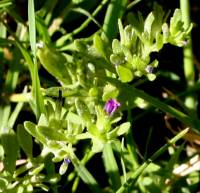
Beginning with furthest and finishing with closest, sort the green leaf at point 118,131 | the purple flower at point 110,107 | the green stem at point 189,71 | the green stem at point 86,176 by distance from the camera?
the green stem at point 189,71 → the green stem at point 86,176 → the purple flower at point 110,107 → the green leaf at point 118,131

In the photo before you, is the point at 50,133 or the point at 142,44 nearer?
the point at 50,133

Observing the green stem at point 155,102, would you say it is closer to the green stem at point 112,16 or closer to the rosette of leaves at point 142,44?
the rosette of leaves at point 142,44

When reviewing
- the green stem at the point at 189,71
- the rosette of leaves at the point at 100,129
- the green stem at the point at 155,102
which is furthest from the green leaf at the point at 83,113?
the green stem at the point at 189,71

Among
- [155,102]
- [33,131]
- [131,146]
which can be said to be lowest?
[131,146]

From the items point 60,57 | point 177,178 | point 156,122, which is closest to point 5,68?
point 60,57

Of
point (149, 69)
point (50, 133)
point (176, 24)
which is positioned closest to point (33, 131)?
point (50, 133)

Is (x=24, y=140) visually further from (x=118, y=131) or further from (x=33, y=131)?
(x=118, y=131)

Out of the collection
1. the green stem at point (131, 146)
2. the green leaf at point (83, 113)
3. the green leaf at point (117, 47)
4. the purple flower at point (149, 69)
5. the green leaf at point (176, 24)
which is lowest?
the green stem at point (131, 146)
